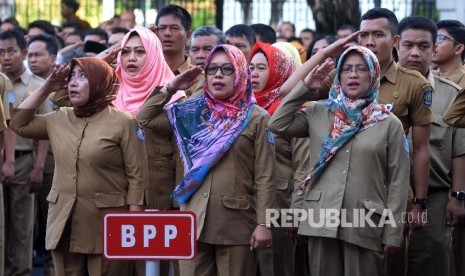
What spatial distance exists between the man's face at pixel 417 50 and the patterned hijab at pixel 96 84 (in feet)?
7.62

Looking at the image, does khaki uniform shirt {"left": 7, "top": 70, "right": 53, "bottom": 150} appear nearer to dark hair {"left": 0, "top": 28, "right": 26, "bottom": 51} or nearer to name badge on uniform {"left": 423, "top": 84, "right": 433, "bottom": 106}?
dark hair {"left": 0, "top": 28, "right": 26, "bottom": 51}

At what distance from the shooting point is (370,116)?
872 cm

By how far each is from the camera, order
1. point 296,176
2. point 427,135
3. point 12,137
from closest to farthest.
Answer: point 427,135 < point 296,176 < point 12,137

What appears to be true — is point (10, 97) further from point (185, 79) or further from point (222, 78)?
point (222, 78)

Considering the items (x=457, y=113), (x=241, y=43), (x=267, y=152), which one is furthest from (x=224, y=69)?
(x=241, y=43)

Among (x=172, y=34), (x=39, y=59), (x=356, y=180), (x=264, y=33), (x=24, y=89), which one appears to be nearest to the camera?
(x=356, y=180)

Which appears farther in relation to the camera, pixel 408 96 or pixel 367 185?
pixel 408 96

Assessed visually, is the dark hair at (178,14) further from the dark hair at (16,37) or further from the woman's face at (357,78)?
the woman's face at (357,78)

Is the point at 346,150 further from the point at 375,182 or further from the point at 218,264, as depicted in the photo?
the point at 218,264

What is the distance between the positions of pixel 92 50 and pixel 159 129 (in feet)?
12.5

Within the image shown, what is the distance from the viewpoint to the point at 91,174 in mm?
9062

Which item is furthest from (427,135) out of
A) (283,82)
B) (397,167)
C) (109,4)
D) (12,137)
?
(109,4)

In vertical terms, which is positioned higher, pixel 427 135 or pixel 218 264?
pixel 427 135

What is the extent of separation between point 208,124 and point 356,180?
118 centimetres
